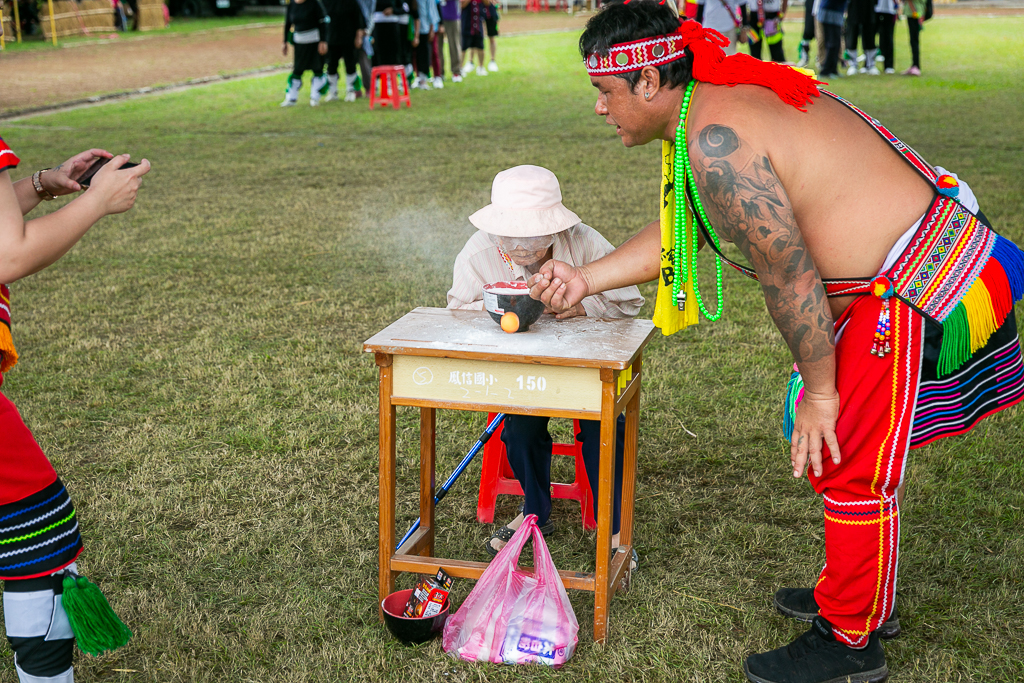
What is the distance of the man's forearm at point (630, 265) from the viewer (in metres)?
2.57

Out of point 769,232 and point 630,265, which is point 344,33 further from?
point 769,232

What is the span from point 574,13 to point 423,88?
22191mm

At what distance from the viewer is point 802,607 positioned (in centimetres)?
274

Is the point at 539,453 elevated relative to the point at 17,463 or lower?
lower

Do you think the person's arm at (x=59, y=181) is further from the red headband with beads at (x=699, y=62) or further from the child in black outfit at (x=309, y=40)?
the child in black outfit at (x=309, y=40)

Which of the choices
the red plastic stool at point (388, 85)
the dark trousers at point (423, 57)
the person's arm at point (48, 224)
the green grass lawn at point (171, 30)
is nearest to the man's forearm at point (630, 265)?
the person's arm at point (48, 224)

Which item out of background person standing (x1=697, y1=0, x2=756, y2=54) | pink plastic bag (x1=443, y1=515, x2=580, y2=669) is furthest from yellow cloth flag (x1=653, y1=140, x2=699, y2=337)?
background person standing (x1=697, y1=0, x2=756, y2=54)

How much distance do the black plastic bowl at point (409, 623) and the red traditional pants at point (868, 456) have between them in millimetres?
1053

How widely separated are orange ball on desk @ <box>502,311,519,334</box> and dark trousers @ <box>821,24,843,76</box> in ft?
49.1

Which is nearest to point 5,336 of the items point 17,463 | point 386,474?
point 17,463

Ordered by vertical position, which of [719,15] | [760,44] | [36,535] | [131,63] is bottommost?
[131,63]

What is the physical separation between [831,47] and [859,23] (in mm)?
943

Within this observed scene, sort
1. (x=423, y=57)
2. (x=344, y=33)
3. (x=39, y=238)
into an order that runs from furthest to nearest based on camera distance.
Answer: (x=423, y=57) → (x=344, y=33) → (x=39, y=238)

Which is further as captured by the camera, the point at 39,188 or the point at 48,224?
the point at 39,188
